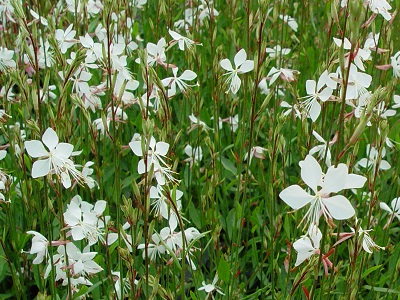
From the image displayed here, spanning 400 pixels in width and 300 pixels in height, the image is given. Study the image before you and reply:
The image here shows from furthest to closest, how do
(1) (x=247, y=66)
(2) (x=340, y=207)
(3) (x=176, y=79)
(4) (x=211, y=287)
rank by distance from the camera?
(3) (x=176, y=79) → (1) (x=247, y=66) → (4) (x=211, y=287) → (2) (x=340, y=207)

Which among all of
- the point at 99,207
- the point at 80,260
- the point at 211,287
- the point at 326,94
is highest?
the point at 326,94

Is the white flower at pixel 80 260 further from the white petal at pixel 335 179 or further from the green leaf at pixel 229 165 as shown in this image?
the green leaf at pixel 229 165

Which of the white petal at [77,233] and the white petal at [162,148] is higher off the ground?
the white petal at [162,148]

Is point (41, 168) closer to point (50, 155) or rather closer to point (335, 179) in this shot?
point (50, 155)

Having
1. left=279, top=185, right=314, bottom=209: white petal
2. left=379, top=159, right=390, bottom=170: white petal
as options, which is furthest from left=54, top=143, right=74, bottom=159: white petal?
left=379, top=159, right=390, bottom=170: white petal

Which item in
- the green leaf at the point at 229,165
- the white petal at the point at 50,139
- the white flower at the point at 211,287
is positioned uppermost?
the white petal at the point at 50,139

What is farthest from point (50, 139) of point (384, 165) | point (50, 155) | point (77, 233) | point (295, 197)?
point (384, 165)

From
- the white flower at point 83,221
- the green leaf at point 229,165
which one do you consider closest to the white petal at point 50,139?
the white flower at point 83,221
